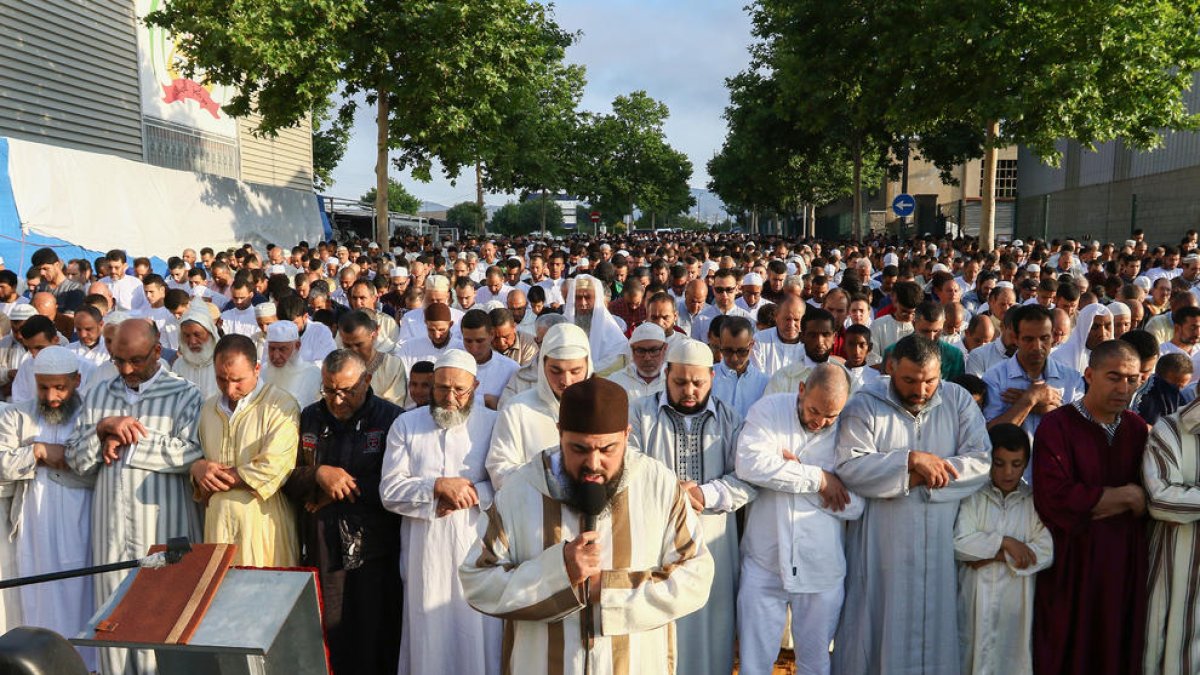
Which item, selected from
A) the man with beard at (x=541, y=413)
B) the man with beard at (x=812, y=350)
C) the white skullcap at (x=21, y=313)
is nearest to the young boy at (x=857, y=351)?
the man with beard at (x=812, y=350)

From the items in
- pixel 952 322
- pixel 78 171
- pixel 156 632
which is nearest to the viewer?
pixel 156 632

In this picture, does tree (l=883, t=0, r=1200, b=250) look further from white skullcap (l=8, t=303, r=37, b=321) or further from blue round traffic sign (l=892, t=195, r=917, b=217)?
white skullcap (l=8, t=303, r=37, b=321)

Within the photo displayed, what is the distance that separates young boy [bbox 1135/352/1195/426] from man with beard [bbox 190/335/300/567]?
475 cm

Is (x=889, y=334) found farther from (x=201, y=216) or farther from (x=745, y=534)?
(x=201, y=216)

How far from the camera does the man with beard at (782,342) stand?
6910 mm

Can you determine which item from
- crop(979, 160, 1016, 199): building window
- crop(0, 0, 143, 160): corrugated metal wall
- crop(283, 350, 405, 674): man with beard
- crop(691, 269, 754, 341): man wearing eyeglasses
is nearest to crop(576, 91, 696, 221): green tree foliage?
crop(979, 160, 1016, 199): building window

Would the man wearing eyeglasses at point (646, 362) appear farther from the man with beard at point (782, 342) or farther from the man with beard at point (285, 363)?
the man with beard at point (285, 363)

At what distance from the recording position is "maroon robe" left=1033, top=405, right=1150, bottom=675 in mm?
4172

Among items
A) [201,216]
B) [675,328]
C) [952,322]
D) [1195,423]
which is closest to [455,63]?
[201,216]

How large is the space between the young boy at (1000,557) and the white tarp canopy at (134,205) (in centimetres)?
1285

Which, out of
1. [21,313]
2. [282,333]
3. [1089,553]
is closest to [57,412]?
[282,333]

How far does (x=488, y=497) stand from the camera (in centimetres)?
450

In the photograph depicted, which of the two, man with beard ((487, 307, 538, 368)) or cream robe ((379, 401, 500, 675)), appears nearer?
cream robe ((379, 401, 500, 675))

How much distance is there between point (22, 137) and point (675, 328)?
15538mm
